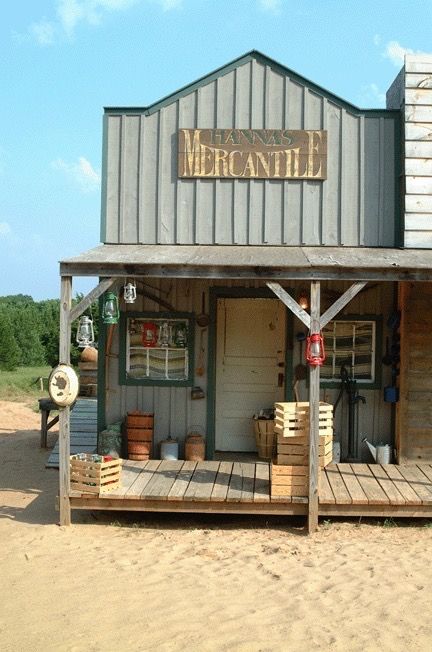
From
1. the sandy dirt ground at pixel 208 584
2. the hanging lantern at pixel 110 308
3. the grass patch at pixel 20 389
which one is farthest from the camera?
the grass patch at pixel 20 389

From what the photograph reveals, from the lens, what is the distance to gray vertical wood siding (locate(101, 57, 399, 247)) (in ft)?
32.2

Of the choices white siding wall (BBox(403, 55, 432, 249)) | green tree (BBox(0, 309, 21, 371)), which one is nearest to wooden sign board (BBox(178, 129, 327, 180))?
white siding wall (BBox(403, 55, 432, 249))

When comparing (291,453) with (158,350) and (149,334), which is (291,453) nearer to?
(158,350)

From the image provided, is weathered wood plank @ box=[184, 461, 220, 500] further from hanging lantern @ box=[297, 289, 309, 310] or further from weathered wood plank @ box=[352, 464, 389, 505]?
hanging lantern @ box=[297, 289, 309, 310]

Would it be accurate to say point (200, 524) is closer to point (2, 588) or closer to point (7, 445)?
point (2, 588)

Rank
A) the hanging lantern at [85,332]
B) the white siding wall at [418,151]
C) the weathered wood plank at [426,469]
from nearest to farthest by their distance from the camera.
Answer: the hanging lantern at [85,332], the weathered wood plank at [426,469], the white siding wall at [418,151]

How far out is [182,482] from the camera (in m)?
8.52

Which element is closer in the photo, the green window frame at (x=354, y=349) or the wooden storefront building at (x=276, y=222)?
the wooden storefront building at (x=276, y=222)

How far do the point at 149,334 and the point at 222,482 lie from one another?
2.53 m

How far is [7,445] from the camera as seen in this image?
44.4 ft

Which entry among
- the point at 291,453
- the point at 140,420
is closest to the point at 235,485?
the point at 291,453

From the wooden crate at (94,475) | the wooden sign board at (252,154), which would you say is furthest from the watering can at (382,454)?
the wooden sign board at (252,154)

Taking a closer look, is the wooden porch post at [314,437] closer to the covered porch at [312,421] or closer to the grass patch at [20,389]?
the covered porch at [312,421]

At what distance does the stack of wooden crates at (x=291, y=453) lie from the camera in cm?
804
